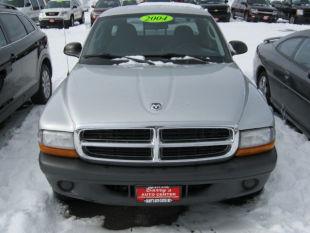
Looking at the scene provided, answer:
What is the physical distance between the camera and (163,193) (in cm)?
328

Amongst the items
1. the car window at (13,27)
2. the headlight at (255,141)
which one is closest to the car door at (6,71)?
the car window at (13,27)

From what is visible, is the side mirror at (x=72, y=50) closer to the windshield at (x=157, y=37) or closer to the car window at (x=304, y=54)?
the windshield at (x=157, y=37)

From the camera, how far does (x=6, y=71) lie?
17.8 ft

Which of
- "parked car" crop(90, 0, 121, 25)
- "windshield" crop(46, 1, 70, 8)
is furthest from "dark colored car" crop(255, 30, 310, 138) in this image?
"windshield" crop(46, 1, 70, 8)

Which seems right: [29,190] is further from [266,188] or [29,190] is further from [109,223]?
[266,188]

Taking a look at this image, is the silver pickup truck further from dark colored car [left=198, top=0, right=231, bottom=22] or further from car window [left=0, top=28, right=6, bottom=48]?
dark colored car [left=198, top=0, right=231, bottom=22]

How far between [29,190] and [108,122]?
4.35 ft

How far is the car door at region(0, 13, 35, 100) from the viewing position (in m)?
5.75

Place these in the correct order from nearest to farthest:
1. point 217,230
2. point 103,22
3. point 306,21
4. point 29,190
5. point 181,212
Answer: point 217,230, point 181,212, point 29,190, point 103,22, point 306,21

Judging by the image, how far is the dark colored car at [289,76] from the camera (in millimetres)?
5266

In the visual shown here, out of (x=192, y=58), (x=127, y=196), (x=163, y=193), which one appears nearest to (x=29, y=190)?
(x=127, y=196)

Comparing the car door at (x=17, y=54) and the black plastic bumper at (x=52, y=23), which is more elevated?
the car door at (x=17, y=54)

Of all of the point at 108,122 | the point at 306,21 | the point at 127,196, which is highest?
the point at 108,122

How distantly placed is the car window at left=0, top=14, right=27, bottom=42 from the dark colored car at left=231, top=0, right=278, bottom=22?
65.0ft
